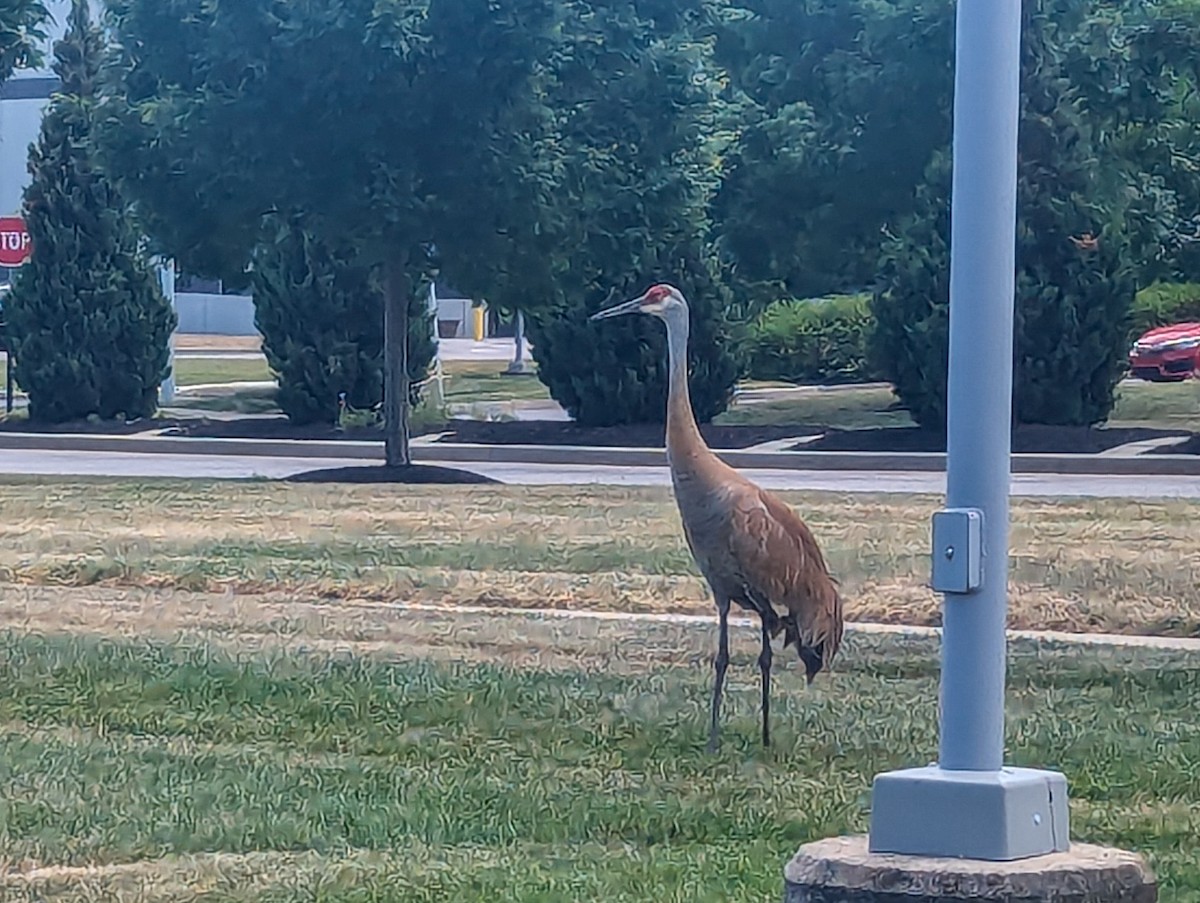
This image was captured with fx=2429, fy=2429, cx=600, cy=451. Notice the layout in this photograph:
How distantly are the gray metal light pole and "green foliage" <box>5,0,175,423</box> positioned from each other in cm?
2726

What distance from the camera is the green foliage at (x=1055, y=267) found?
1055 inches

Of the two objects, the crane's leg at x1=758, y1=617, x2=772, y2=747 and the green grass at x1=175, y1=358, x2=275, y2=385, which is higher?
the green grass at x1=175, y1=358, x2=275, y2=385

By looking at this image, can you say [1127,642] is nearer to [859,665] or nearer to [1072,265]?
[859,665]

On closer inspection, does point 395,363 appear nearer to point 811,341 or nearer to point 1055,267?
point 1055,267

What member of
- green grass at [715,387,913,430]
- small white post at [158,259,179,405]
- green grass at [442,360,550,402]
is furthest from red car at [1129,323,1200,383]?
small white post at [158,259,179,405]

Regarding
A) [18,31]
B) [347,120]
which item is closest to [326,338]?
[347,120]

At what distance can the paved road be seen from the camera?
22.0 m

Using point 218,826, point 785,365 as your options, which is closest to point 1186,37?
point 218,826

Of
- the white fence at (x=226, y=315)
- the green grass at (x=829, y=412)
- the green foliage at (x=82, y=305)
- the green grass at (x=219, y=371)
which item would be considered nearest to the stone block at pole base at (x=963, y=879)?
the green grass at (x=829, y=412)

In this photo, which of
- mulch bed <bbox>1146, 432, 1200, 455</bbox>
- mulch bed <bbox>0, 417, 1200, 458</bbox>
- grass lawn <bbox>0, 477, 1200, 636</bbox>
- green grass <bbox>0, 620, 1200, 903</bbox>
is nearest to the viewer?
green grass <bbox>0, 620, 1200, 903</bbox>

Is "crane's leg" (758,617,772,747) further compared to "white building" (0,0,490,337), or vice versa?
"white building" (0,0,490,337)

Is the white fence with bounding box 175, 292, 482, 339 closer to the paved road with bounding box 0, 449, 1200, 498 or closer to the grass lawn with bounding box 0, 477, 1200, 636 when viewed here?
the paved road with bounding box 0, 449, 1200, 498

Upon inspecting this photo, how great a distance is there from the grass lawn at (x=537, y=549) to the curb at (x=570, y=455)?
16.2 feet

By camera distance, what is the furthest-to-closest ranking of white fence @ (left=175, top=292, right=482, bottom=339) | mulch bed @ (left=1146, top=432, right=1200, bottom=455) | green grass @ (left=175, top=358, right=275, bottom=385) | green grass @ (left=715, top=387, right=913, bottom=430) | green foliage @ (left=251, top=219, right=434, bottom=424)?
1. white fence @ (left=175, top=292, right=482, bottom=339)
2. green grass @ (left=175, top=358, right=275, bottom=385)
3. green foliage @ (left=251, top=219, right=434, bottom=424)
4. green grass @ (left=715, top=387, right=913, bottom=430)
5. mulch bed @ (left=1146, top=432, right=1200, bottom=455)
